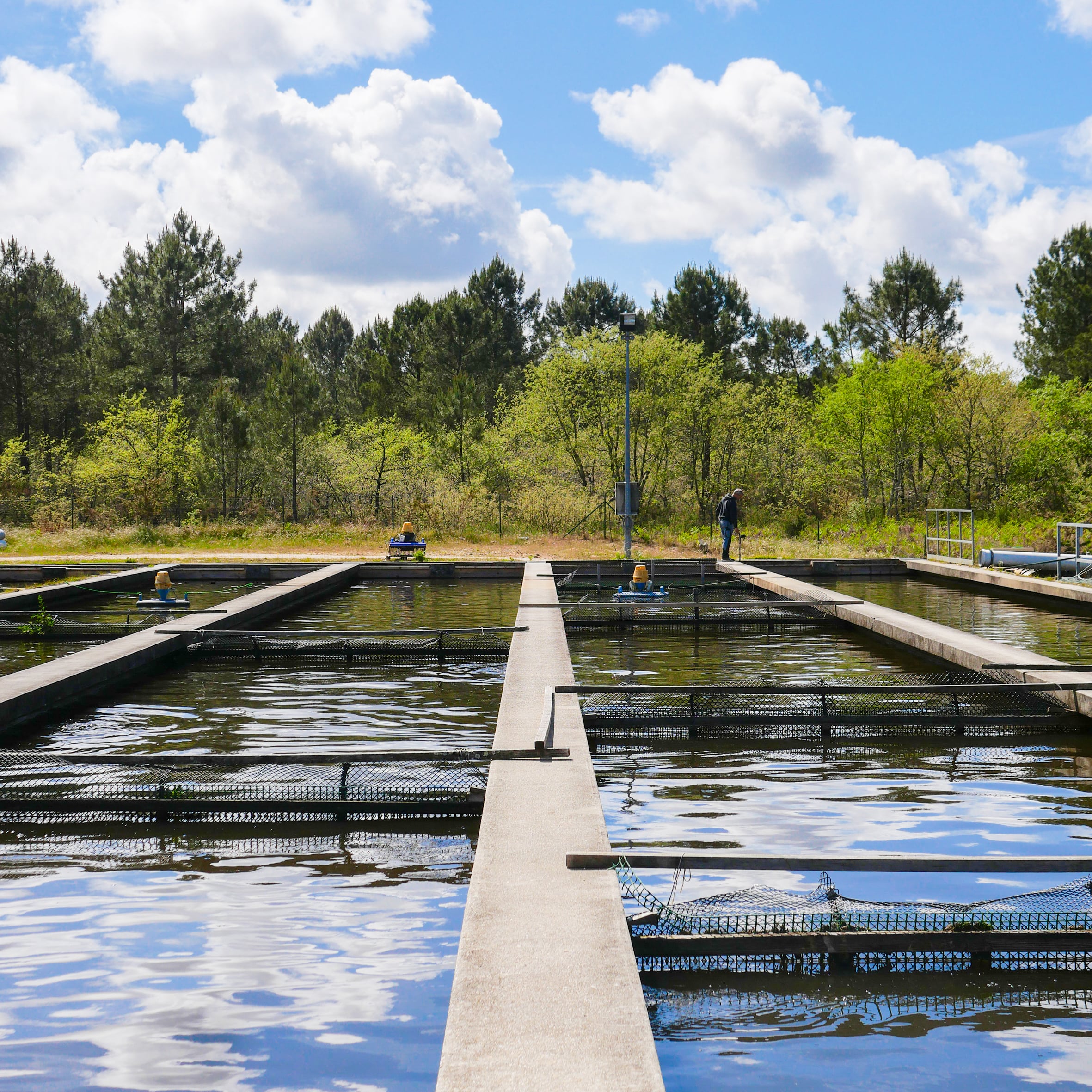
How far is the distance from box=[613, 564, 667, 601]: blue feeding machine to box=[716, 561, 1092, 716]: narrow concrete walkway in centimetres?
218

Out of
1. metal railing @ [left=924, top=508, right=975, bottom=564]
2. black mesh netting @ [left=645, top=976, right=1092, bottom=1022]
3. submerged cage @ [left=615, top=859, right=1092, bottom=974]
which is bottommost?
black mesh netting @ [left=645, top=976, right=1092, bottom=1022]

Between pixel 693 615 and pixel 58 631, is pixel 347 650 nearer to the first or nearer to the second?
pixel 58 631

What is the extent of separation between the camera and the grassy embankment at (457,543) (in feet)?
94.7

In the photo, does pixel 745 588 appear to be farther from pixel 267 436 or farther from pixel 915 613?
pixel 267 436

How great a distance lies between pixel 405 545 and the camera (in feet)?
85.0

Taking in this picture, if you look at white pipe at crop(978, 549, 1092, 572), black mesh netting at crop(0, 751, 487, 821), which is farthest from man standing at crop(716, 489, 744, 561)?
black mesh netting at crop(0, 751, 487, 821)

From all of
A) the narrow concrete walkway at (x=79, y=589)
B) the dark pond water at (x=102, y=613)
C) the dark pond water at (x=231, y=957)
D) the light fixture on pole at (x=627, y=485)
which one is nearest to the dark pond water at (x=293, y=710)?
the dark pond water at (x=102, y=613)

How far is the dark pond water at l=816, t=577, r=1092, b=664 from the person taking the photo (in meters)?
13.9

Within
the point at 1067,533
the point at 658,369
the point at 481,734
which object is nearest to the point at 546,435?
the point at 658,369

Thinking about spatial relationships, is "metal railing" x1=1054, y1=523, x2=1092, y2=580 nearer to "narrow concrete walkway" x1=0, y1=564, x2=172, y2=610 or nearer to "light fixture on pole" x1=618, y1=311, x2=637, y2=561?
"light fixture on pole" x1=618, y1=311, x2=637, y2=561

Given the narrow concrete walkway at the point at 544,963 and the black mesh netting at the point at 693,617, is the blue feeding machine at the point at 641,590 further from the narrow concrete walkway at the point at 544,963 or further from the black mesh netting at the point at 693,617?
the narrow concrete walkway at the point at 544,963

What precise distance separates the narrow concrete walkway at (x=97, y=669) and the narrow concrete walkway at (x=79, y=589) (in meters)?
4.24

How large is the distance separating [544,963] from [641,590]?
48.7 ft

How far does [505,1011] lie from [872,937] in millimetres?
1776
